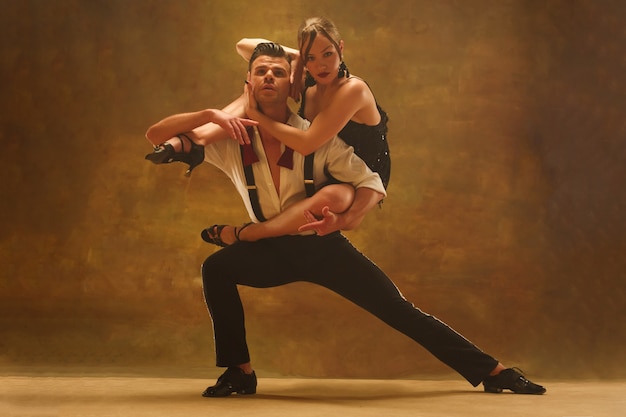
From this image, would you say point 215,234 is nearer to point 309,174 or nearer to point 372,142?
point 309,174

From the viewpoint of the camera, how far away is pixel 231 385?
3541 mm

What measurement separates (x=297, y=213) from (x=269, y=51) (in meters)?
0.76

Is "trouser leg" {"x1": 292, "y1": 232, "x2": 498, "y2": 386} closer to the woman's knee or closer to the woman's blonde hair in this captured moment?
the woman's knee

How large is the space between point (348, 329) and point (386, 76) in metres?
1.24

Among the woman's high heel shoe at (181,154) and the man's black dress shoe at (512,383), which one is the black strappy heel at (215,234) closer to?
the woman's high heel shoe at (181,154)

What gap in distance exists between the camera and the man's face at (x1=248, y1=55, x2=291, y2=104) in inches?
148

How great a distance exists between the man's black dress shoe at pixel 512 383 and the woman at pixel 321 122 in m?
0.94

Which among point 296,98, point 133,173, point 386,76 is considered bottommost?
point 133,173

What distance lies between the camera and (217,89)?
405 cm

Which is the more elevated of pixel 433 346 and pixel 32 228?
pixel 32 228

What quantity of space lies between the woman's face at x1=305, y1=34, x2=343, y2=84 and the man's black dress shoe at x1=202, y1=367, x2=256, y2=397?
134 cm

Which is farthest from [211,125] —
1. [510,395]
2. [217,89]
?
[510,395]

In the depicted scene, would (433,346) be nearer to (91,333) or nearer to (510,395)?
(510,395)

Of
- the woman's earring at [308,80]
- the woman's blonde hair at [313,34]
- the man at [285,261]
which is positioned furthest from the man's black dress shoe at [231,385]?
the woman's blonde hair at [313,34]
